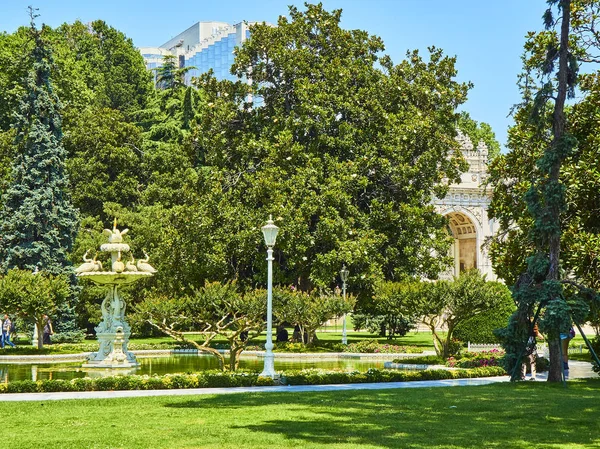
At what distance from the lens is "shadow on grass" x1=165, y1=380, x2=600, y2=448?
11.7 meters

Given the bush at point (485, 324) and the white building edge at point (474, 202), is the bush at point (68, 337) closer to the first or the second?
the bush at point (485, 324)

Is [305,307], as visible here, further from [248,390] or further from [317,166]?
[248,390]

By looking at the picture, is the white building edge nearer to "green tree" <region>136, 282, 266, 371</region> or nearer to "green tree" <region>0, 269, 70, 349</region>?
"green tree" <region>0, 269, 70, 349</region>

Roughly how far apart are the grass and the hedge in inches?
85.4

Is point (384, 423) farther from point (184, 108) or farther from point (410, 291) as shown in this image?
point (184, 108)

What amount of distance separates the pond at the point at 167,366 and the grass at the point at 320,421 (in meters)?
8.10

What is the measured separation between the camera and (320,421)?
1338cm

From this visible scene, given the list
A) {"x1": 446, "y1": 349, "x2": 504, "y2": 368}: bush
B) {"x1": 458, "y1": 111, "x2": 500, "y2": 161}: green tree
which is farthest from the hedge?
{"x1": 458, "y1": 111, "x2": 500, "y2": 161}: green tree

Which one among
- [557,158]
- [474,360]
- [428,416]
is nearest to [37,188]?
[474,360]

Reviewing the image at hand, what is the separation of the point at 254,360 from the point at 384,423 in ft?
61.9

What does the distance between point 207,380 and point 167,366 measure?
8831 millimetres

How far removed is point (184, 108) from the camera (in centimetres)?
5950

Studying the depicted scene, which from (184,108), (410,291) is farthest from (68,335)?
(184,108)

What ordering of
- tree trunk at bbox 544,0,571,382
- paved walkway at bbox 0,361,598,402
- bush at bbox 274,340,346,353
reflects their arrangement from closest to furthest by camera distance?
1. paved walkway at bbox 0,361,598,402
2. tree trunk at bbox 544,0,571,382
3. bush at bbox 274,340,346,353
